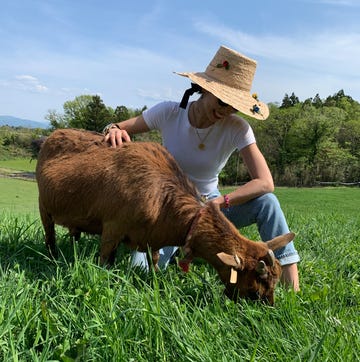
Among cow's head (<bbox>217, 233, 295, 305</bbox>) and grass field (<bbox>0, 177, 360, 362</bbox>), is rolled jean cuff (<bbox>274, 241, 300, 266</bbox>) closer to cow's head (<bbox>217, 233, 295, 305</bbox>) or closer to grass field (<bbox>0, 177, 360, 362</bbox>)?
grass field (<bbox>0, 177, 360, 362</bbox>)

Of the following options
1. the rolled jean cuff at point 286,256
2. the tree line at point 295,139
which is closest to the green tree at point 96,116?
the tree line at point 295,139

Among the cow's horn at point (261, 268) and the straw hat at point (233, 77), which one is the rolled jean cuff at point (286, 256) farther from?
the straw hat at point (233, 77)

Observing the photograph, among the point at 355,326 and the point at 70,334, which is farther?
the point at 355,326

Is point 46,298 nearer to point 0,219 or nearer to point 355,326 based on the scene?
point 355,326

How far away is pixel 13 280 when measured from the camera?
333 centimetres

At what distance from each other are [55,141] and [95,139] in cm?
54

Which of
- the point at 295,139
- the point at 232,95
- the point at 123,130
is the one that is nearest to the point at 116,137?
the point at 123,130

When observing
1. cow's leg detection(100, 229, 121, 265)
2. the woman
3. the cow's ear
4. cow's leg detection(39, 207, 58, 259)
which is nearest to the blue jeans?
the woman

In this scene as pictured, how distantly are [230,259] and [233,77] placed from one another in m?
1.99

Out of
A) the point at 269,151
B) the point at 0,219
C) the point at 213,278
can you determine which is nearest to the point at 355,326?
the point at 213,278

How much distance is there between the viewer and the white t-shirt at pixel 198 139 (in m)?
4.58

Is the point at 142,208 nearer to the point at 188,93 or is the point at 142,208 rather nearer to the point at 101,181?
the point at 101,181

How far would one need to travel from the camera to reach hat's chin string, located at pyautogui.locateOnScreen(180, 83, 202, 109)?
4625mm

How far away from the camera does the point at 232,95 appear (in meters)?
4.25
